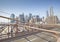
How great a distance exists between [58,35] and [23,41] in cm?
972

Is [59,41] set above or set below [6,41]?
above

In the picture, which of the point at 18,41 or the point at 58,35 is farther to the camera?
the point at 18,41

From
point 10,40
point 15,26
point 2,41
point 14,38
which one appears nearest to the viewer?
point 2,41

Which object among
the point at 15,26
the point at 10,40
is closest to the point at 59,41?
the point at 10,40

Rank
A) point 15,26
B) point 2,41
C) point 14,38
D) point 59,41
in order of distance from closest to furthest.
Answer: point 59,41, point 2,41, point 14,38, point 15,26

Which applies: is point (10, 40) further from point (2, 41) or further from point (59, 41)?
point (59, 41)

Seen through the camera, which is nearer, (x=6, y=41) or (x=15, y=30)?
(x=6, y=41)

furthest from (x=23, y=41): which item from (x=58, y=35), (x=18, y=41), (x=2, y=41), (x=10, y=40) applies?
(x=58, y=35)

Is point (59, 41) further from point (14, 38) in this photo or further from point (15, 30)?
point (15, 30)

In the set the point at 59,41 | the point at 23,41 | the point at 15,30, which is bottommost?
the point at 23,41

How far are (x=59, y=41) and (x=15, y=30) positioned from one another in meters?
12.9

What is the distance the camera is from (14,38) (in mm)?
11055

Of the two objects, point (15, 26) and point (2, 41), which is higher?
point (15, 26)

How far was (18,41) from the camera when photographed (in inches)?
428
